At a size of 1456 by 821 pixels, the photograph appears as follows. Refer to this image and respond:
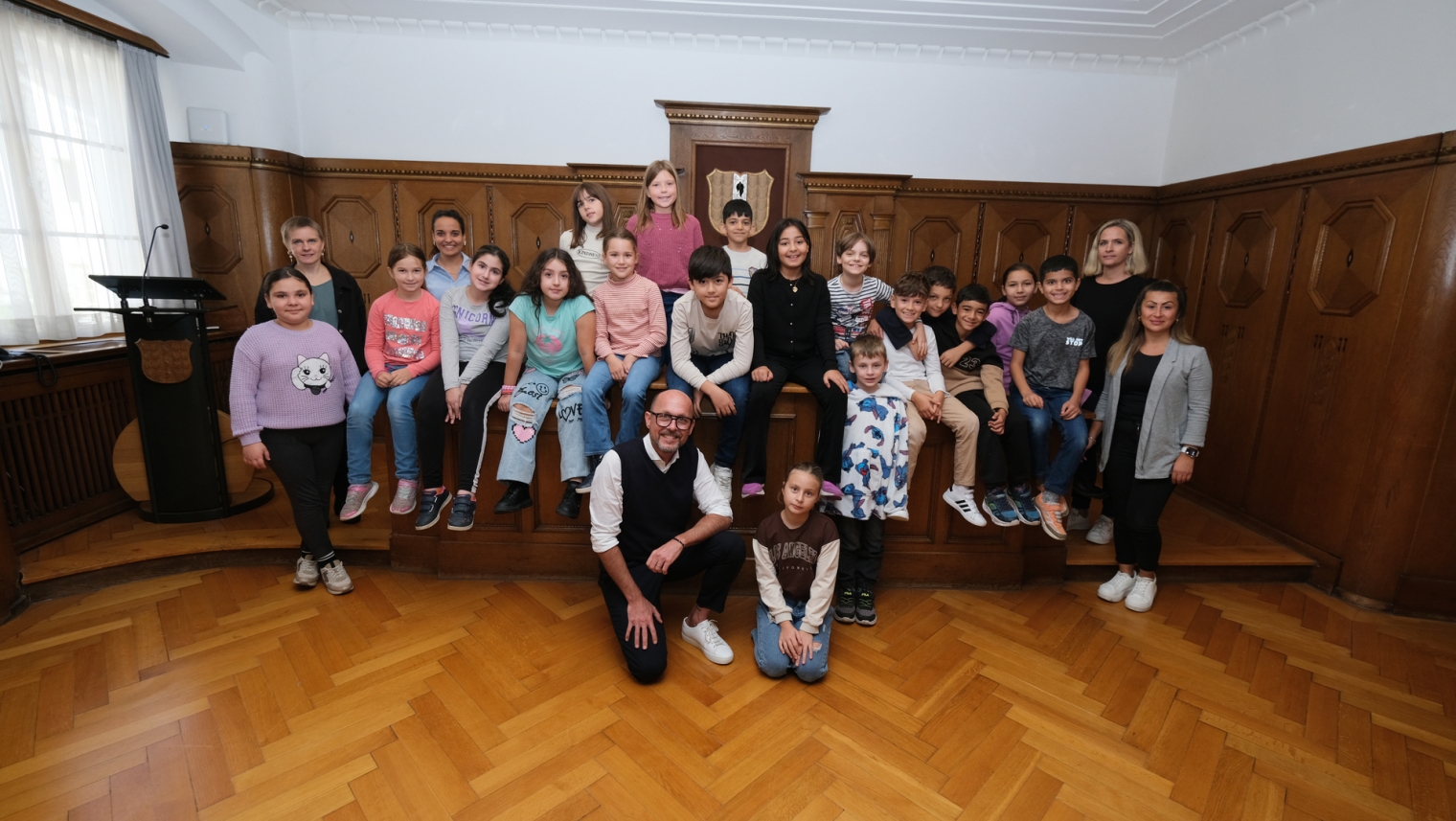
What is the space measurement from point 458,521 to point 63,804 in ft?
4.48

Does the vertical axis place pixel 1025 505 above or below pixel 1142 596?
above

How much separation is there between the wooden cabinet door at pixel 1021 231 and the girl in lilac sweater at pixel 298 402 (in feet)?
15.5

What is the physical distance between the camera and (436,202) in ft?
16.3

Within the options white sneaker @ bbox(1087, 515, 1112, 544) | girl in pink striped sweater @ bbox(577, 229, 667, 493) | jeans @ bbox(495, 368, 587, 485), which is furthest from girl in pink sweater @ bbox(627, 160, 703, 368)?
white sneaker @ bbox(1087, 515, 1112, 544)

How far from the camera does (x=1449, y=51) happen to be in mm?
2939

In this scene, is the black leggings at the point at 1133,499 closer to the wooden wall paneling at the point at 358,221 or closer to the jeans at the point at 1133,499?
the jeans at the point at 1133,499

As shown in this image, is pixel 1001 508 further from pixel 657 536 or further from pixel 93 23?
pixel 93 23

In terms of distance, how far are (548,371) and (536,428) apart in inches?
10.9

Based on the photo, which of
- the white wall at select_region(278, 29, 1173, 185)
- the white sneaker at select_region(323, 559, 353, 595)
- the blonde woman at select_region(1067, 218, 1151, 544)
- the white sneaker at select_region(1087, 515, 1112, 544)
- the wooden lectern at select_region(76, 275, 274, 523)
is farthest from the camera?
the white wall at select_region(278, 29, 1173, 185)

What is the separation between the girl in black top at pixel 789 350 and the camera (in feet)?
8.96

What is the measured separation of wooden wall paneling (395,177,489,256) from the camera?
494 centimetres

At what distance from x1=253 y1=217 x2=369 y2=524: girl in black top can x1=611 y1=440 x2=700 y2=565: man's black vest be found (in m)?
1.60

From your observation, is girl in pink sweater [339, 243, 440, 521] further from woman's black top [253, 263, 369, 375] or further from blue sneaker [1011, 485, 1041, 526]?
blue sneaker [1011, 485, 1041, 526]

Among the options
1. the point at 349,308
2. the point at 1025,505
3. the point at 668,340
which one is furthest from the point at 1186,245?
the point at 349,308
